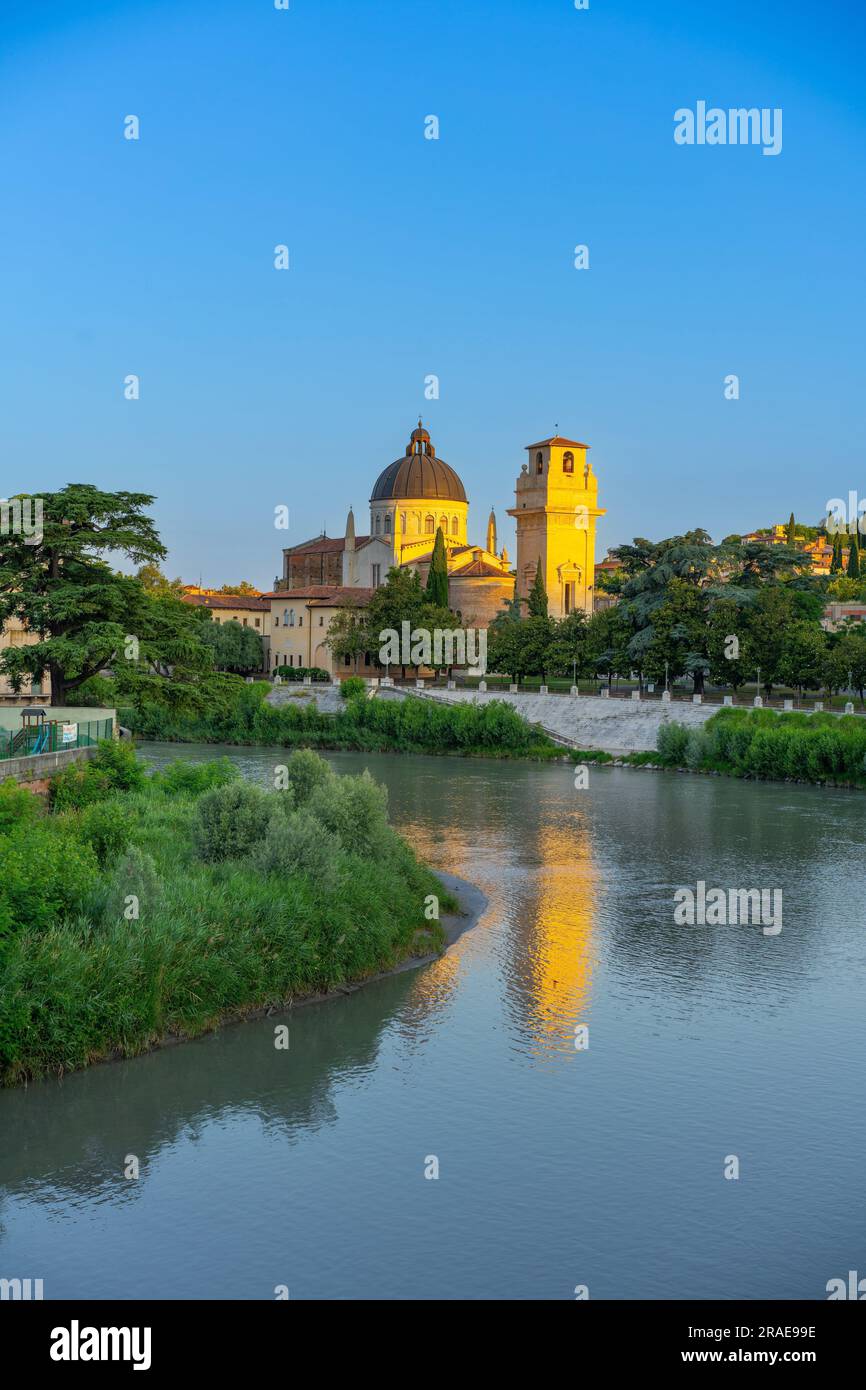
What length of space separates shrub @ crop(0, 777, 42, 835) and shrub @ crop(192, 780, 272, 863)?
2213 millimetres

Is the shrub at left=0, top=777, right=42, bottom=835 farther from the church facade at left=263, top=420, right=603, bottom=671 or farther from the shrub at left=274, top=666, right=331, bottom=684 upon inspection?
the church facade at left=263, top=420, right=603, bottom=671

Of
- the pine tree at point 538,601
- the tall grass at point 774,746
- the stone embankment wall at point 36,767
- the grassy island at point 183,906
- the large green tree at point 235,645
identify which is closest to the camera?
the grassy island at point 183,906

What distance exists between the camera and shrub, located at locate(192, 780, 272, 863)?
19469 mm

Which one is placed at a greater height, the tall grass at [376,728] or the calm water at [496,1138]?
the tall grass at [376,728]

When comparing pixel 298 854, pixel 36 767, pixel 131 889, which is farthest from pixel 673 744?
pixel 131 889

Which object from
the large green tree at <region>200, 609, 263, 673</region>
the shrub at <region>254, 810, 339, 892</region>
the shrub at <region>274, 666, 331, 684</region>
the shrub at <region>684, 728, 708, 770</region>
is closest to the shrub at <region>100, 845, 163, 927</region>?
the shrub at <region>254, 810, 339, 892</region>

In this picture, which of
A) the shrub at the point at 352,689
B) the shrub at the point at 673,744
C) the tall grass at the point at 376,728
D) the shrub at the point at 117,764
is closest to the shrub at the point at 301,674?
the shrub at the point at 352,689

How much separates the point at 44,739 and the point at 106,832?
13.3ft

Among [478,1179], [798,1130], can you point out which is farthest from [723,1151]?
[478,1179]

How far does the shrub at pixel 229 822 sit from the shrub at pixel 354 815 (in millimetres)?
1349

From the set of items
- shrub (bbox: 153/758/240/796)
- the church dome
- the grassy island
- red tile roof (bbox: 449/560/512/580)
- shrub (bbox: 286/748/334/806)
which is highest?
the church dome

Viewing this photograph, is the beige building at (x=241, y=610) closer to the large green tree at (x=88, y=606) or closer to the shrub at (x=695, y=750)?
the shrub at (x=695, y=750)

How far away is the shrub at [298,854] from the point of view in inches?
730
